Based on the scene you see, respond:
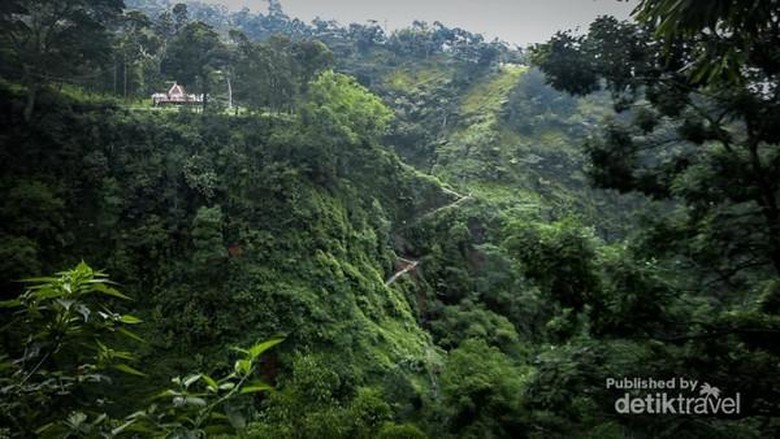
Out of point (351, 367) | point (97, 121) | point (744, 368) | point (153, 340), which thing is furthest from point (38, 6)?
point (744, 368)

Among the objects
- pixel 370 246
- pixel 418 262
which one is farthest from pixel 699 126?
pixel 418 262

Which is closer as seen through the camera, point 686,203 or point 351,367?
point 686,203

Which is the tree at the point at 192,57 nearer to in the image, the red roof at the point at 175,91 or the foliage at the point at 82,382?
the red roof at the point at 175,91

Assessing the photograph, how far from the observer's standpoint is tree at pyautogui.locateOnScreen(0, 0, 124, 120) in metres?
15.7

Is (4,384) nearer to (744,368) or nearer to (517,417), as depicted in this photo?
(744,368)

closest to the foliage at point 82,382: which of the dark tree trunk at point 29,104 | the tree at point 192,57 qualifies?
the dark tree trunk at point 29,104

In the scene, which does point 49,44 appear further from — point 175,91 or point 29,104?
point 175,91

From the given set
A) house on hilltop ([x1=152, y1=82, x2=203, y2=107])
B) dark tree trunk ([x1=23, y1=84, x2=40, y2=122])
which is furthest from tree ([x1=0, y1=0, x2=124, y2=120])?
house on hilltop ([x1=152, y1=82, x2=203, y2=107])

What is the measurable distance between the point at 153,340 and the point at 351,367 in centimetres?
538

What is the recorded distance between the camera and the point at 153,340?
43.7 feet

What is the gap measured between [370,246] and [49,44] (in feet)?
42.0

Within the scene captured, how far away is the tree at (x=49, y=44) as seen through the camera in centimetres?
Result: 1566

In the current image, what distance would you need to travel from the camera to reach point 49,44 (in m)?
16.2

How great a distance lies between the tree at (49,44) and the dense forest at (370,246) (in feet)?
0.30
